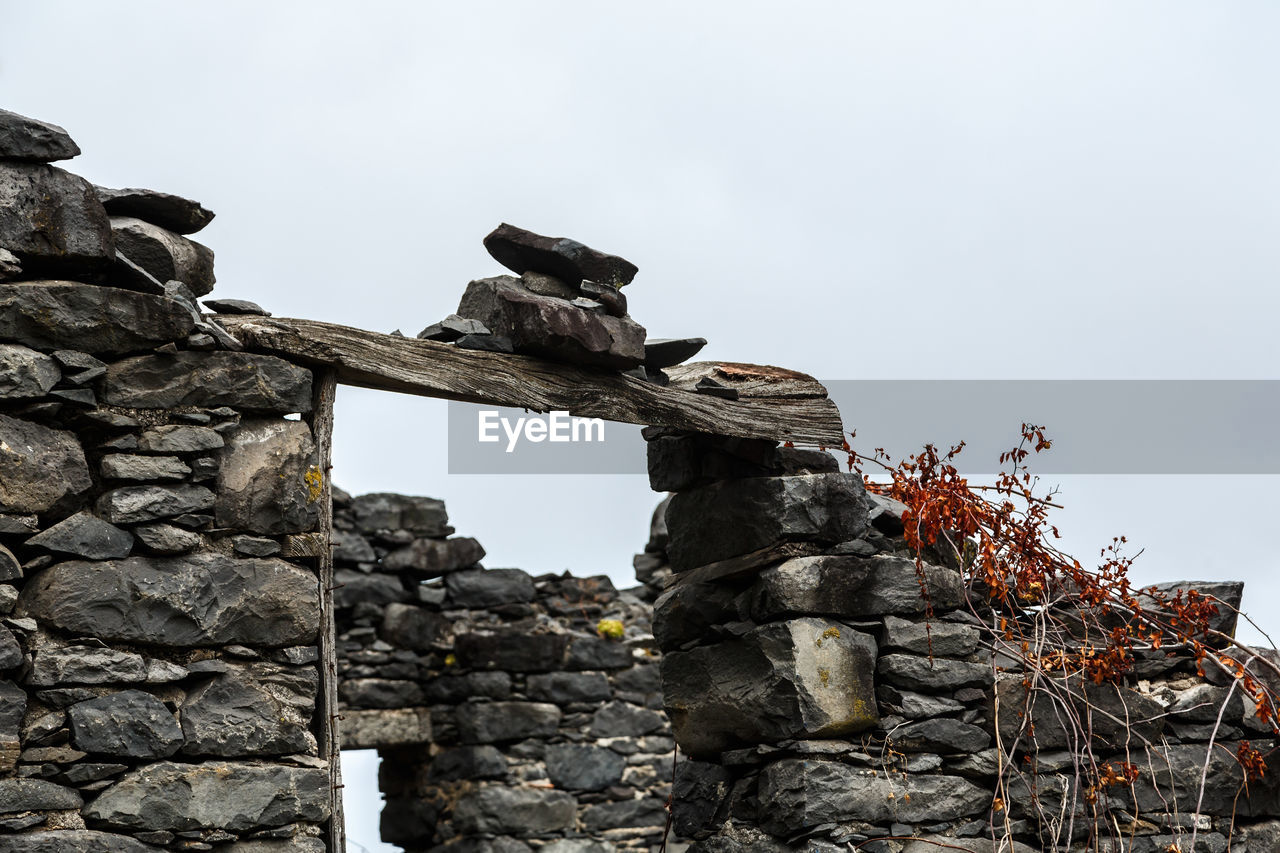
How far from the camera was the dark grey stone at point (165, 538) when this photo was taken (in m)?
3.26

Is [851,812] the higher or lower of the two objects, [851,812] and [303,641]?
the lower

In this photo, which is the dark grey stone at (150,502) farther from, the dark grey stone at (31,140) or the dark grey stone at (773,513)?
the dark grey stone at (773,513)

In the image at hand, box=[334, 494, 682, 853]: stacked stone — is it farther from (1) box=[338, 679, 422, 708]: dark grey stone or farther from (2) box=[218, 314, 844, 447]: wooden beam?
(2) box=[218, 314, 844, 447]: wooden beam

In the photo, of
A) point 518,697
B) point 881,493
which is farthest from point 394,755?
point 881,493

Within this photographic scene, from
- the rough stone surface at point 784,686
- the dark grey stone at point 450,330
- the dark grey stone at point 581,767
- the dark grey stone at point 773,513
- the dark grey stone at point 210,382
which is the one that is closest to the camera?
the dark grey stone at point 210,382

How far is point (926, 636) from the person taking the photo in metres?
4.69

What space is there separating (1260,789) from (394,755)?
5.46 m

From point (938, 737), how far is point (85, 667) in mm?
2891

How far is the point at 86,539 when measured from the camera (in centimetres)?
318

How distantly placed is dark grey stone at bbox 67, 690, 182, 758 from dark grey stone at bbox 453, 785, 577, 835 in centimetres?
502

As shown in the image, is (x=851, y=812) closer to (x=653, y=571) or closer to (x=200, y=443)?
(x=200, y=443)

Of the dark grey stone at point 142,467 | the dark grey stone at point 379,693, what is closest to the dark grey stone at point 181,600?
the dark grey stone at point 142,467

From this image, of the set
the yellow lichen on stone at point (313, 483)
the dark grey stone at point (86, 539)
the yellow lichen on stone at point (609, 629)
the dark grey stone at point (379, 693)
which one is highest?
the yellow lichen on stone at point (313, 483)

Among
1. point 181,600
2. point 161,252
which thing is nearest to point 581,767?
point 181,600
